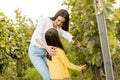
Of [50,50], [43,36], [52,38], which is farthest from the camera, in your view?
[43,36]

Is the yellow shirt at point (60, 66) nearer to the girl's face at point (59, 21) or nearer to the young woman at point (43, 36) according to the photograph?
the young woman at point (43, 36)

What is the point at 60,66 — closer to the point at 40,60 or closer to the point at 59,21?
the point at 40,60

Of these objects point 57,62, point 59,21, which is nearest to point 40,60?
point 57,62

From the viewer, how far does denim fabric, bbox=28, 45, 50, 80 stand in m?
4.26

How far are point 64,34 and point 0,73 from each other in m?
3.79

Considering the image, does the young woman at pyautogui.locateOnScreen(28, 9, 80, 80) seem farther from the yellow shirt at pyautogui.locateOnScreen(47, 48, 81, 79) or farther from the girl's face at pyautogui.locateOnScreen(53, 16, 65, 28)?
the yellow shirt at pyautogui.locateOnScreen(47, 48, 81, 79)

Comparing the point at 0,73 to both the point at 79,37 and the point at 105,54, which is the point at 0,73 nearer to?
the point at 79,37

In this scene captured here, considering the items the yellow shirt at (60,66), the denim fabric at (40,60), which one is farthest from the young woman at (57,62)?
the denim fabric at (40,60)

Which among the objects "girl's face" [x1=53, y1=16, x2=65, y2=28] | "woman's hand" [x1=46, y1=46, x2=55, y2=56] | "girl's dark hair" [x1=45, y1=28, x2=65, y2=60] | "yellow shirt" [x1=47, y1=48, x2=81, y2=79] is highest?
"girl's face" [x1=53, y1=16, x2=65, y2=28]

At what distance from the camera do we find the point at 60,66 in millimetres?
4145

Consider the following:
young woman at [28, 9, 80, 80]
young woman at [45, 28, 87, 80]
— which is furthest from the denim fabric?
young woman at [45, 28, 87, 80]

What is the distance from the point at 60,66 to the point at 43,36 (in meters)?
0.41

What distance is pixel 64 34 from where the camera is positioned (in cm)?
450

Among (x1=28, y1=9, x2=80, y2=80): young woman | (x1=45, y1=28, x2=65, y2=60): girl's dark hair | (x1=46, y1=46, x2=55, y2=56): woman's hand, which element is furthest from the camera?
(x1=28, y1=9, x2=80, y2=80): young woman
